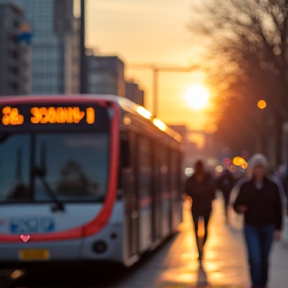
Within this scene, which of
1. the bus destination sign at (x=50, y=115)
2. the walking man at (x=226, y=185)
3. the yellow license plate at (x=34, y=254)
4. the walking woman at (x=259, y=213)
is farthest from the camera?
the walking man at (x=226, y=185)

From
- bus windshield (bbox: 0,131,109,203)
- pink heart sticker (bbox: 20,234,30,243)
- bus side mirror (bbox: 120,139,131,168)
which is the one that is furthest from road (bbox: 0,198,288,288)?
bus side mirror (bbox: 120,139,131,168)

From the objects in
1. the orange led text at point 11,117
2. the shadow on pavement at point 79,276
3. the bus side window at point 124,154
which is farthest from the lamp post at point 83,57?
the bus side window at point 124,154

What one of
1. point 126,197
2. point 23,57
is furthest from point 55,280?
point 23,57

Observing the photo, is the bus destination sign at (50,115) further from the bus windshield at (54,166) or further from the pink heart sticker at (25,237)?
the pink heart sticker at (25,237)

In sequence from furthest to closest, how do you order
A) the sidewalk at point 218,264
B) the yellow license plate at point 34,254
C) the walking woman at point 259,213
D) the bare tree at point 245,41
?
1. the bare tree at point 245,41
2. the sidewalk at point 218,264
3. the yellow license plate at point 34,254
4. the walking woman at point 259,213

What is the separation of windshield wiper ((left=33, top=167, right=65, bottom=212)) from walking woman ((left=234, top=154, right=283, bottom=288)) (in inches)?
112

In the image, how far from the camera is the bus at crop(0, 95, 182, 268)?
1334 cm

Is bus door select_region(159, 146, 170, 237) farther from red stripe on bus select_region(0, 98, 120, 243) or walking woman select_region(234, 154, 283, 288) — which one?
walking woman select_region(234, 154, 283, 288)

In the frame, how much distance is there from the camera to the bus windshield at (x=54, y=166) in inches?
531

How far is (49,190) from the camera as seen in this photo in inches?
530

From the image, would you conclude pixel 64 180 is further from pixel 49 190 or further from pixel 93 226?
pixel 93 226

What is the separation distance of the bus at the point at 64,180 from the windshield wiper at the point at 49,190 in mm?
13

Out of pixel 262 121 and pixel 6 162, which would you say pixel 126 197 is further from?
pixel 262 121

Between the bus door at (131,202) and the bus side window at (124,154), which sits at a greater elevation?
the bus side window at (124,154)
